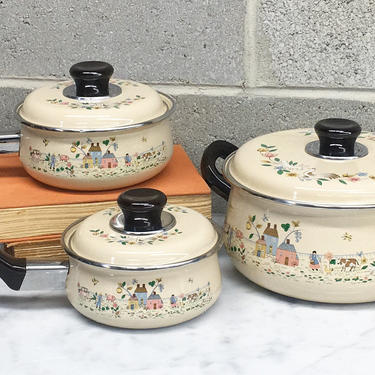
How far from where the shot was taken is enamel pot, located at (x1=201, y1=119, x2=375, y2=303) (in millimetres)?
831

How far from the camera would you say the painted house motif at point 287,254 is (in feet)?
2.79

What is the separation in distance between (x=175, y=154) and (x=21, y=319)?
1.08 feet

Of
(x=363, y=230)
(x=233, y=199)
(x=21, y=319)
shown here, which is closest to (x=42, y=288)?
(x=21, y=319)

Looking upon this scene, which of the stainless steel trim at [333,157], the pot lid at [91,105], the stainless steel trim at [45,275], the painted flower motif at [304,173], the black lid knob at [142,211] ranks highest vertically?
the pot lid at [91,105]

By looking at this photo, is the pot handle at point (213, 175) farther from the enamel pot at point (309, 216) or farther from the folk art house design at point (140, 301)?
the folk art house design at point (140, 301)

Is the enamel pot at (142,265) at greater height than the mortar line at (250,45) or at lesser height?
lesser

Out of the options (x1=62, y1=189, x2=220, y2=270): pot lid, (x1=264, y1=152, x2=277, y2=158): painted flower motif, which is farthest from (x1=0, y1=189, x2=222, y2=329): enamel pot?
(x1=264, y1=152, x2=277, y2=158): painted flower motif

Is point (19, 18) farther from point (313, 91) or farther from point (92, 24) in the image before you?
point (313, 91)

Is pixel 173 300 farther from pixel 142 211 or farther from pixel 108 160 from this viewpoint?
pixel 108 160

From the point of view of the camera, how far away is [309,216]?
836 millimetres

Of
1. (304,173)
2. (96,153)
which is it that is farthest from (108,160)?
(304,173)

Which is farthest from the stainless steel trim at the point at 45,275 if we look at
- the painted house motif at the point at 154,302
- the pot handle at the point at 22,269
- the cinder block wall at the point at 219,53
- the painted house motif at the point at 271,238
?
the cinder block wall at the point at 219,53

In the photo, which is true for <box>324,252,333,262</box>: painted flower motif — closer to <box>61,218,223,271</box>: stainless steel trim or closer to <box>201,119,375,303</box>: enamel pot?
<box>201,119,375,303</box>: enamel pot

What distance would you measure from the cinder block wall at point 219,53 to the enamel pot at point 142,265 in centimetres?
30
